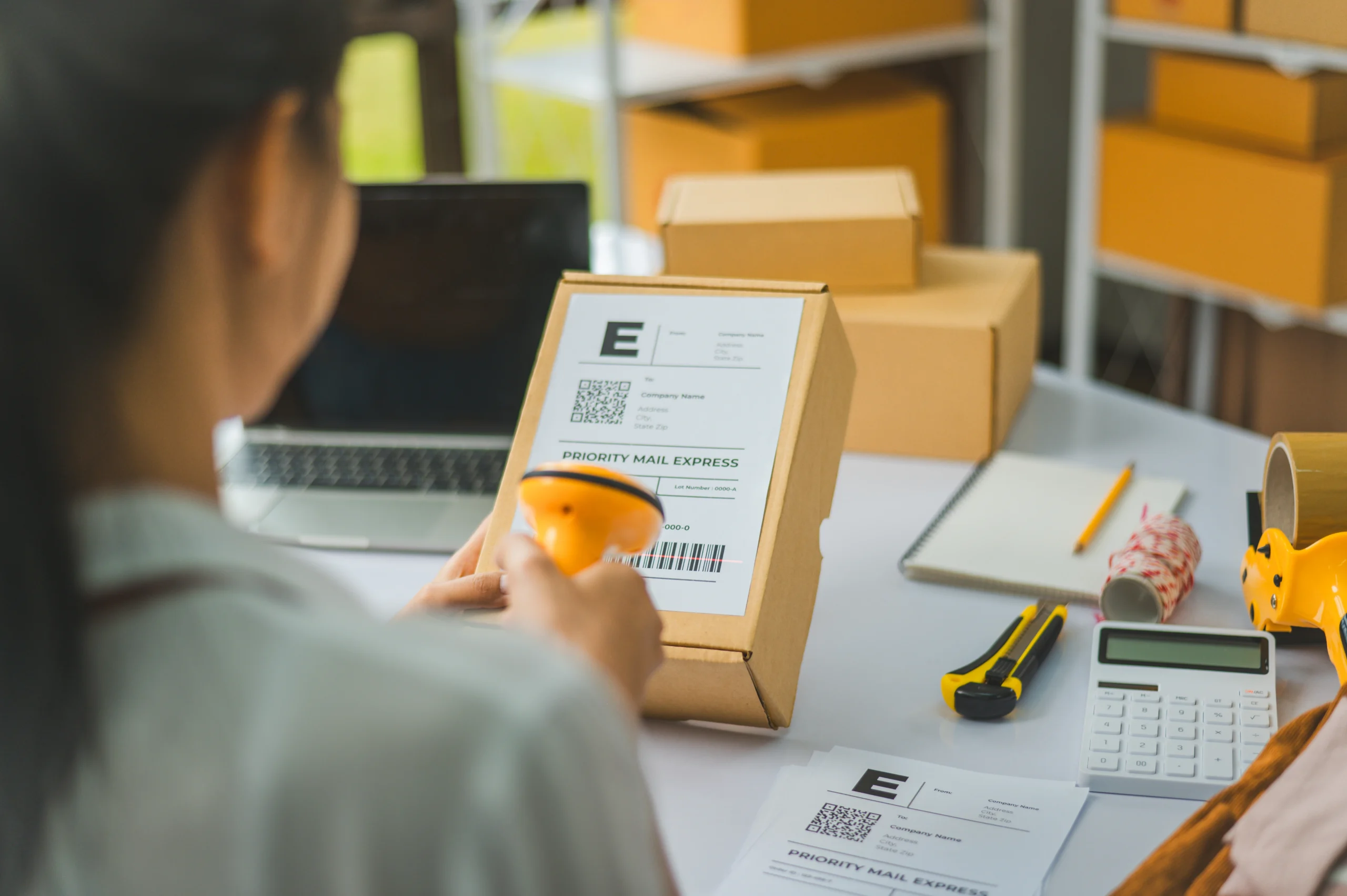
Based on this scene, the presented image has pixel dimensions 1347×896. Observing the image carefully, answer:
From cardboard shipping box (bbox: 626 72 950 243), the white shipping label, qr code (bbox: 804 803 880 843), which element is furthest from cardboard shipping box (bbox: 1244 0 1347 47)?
qr code (bbox: 804 803 880 843)

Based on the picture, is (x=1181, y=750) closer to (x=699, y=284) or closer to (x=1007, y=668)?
(x=1007, y=668)

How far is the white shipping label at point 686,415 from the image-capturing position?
92cm

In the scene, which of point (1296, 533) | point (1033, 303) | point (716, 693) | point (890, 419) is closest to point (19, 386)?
point (716, 693)

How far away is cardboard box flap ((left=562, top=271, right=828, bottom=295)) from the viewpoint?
3.28ft

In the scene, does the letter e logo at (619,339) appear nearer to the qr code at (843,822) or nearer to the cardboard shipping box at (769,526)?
the cardboard shipping box at (769,526)

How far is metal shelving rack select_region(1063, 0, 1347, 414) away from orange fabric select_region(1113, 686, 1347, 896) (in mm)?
1511

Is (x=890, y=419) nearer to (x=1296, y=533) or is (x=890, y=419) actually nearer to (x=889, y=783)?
(x=1296, y=533)

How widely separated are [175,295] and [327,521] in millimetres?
887

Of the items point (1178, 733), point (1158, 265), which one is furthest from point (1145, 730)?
point (1158, 265)

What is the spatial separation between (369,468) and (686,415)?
527mm

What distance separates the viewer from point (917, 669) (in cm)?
101

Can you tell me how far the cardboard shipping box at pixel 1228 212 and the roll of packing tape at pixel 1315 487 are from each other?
1191 mm

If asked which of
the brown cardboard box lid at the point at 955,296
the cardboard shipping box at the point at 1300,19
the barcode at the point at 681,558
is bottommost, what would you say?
the barcode at the point at 681,558

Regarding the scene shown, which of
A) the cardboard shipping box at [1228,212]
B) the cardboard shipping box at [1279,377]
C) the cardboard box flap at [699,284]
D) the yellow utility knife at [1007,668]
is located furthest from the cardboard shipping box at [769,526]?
the cardboard shipping box at [1279,377]
